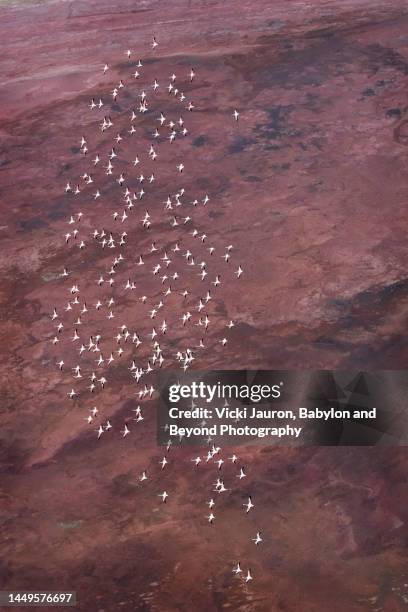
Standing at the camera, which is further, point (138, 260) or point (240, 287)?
point (138, 260)

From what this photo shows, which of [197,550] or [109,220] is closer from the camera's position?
[197,550]

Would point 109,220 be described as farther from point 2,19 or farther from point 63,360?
point 2,19

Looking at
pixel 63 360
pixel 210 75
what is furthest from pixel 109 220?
pixel 210 75

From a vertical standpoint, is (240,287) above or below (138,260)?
below

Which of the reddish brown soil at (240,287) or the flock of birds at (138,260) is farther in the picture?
the flock of birds at (138,260)

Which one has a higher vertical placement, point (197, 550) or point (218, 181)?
point (218, 181)

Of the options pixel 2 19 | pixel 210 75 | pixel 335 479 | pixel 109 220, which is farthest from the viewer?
pixel 2 19

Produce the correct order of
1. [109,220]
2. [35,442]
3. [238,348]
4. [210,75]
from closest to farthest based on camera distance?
[35,442], [238,348], [109,220], [210,75]

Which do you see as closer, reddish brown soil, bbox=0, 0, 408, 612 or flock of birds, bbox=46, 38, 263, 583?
reddish brown soil, bbox=0, 0, 408, 612
